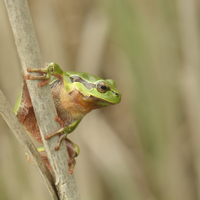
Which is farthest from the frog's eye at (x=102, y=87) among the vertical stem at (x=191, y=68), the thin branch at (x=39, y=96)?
the vertical stem at (x=191, y=68)

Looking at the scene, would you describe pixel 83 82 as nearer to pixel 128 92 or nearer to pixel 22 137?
pixel 22 137

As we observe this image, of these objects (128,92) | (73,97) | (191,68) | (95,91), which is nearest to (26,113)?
(73,97)

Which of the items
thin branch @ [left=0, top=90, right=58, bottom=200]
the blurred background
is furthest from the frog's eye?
the blurred background

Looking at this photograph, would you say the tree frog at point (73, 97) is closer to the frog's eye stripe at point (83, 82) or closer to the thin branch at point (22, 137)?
the frog's eye stripe at point (83, 82)

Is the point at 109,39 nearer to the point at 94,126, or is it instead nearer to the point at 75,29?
the point at 75,29

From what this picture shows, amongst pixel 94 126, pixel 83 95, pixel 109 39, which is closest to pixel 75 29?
pixel 109 39
